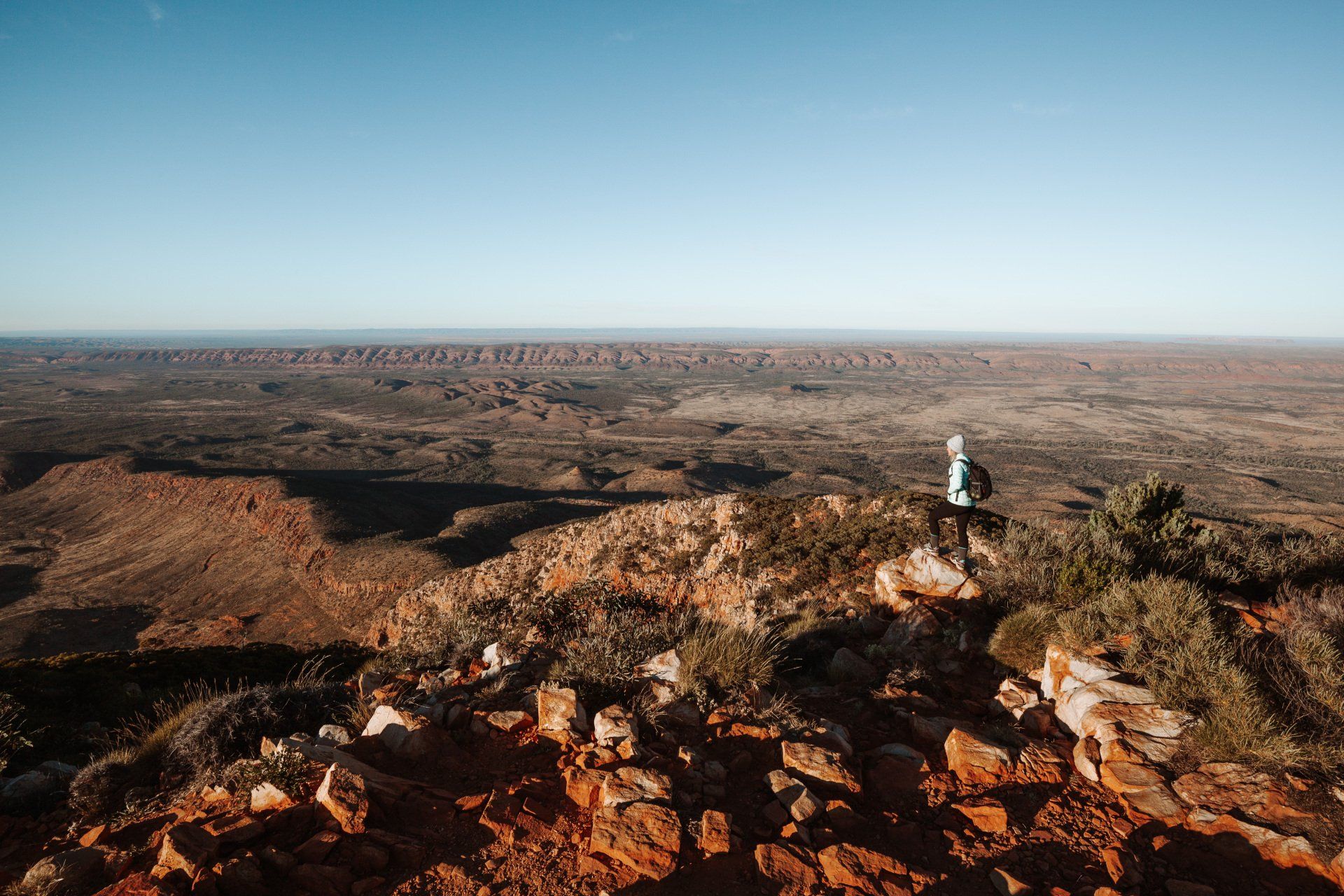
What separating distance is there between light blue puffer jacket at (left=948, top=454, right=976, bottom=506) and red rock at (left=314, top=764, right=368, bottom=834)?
8.40 m

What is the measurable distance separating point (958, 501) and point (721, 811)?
693 cm

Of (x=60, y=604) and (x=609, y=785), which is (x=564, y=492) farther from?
(x=609, y=785)

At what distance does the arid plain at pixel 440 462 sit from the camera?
33.4 metres

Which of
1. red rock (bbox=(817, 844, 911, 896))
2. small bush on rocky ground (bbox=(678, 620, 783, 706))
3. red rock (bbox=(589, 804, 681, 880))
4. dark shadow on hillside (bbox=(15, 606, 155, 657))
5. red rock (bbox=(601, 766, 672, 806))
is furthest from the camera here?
dark shadow on hillside (bbox=(15, 606, 155, 657))

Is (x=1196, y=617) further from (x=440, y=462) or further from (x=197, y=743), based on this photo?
(x=440, y=462)

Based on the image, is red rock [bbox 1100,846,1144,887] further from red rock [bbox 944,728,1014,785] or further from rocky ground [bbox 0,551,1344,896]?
red rock [bbox 944,728,1014,785]

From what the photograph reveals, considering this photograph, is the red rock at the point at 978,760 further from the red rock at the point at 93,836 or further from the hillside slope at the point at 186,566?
the hillside slope at the point at 186,566

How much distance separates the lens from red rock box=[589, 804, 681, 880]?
3451mm

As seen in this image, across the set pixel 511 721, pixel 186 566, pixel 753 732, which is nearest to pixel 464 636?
pixel 511 721

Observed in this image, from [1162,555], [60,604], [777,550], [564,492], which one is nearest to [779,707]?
[1162,555]

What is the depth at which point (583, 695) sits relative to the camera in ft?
18.1

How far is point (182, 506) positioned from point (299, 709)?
49.7 meters

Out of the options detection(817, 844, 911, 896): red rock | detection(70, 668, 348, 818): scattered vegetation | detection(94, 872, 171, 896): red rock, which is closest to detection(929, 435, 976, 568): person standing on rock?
detection(817, 844, 911, 896): red rock

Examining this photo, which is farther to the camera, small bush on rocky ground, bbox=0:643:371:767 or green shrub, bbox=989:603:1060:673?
small bush on rocky ground, bbox=0:643:371:767
